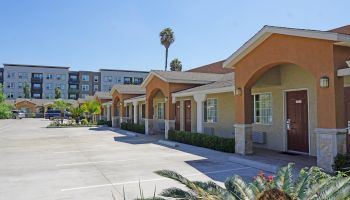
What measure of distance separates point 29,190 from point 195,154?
7.42m

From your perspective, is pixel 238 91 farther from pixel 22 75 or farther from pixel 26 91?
pixel 22 75

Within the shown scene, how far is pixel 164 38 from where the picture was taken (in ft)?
176

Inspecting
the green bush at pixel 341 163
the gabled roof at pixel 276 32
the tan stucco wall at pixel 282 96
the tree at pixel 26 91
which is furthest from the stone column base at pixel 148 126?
the tree at pixel 26 91

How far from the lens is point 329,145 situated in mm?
8852

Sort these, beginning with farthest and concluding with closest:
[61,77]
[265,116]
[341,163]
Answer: [61,77]
[265,116]
[341,163]

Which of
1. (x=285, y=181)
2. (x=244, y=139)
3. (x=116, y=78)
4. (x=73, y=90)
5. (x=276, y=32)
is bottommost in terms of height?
(x=244, y=139)

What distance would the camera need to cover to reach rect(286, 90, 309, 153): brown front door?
12352mm

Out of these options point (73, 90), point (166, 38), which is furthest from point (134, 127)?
point (73, 90)

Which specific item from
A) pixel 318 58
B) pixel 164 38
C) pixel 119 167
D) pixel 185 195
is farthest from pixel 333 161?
pixel 164 38

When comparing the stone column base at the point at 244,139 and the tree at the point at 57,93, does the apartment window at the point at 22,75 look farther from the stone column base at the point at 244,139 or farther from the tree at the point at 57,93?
the stone column base at the point at 244,139

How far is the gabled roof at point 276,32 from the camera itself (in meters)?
8.55

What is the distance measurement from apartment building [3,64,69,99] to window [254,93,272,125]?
279 feet

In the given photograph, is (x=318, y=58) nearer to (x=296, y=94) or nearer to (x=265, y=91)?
(x=296, y=94)

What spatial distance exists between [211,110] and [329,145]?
34.8ft
